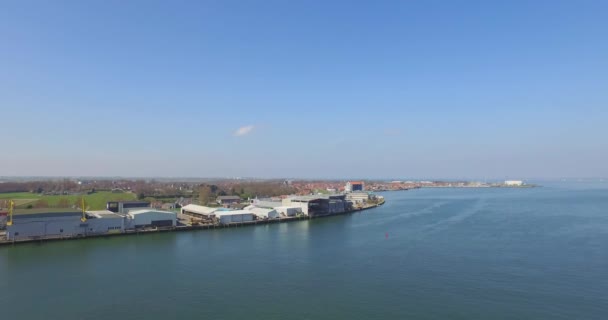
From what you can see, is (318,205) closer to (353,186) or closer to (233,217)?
(233,217)

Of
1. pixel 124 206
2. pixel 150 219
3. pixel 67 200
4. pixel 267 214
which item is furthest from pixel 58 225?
pixel 67 200

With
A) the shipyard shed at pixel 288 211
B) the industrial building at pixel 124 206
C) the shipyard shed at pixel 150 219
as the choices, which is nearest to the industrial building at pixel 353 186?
the shipyard shed at pixel 288 211

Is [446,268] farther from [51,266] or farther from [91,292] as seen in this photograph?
[51,266]

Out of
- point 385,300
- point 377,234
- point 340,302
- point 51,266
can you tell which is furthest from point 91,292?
point 377,234

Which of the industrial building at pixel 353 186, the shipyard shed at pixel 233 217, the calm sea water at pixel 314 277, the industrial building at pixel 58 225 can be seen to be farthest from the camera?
the industrial building at pixel 353 186

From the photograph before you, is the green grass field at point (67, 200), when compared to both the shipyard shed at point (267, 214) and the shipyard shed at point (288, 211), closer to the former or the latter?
the shipyard shed at point (267, 214)

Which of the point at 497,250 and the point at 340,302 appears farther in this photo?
the point at 497,250

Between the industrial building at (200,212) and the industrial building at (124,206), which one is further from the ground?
the industrial building at (124,206)
